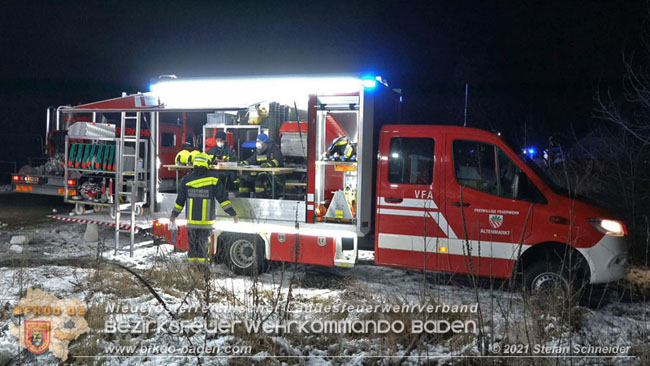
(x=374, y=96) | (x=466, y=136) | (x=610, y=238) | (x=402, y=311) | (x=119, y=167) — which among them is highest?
(x=374, y=96)

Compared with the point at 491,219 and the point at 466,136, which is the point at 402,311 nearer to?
the point at 491,219

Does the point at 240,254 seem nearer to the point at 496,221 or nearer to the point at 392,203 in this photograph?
the point at 392,203

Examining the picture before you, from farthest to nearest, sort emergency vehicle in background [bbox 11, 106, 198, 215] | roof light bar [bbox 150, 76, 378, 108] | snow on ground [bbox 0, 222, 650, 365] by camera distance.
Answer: emergency vehicle in background [bbox 11, 106, 198, 215] → roof light bar [bbox 150, 76, 378, 108] → snow on ground [bbox 0, 222, 650, 365]

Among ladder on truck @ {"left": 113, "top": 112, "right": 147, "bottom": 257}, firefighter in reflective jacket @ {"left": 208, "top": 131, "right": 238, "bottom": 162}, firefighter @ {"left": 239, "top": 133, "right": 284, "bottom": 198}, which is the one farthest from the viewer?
firefighter in reflective jacket @ {"left": 208, "top": 131, "right": 238, "bottom": 162}

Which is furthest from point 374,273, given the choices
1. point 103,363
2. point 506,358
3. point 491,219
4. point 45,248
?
point 45,248

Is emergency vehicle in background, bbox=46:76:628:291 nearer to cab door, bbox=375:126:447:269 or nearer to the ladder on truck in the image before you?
cab door, bbox=375:126:447:269

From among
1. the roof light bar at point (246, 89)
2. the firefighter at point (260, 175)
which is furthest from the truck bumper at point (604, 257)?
the firefighter at point (260, 175)

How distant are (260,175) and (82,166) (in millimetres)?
3227

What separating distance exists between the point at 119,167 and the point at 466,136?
18.1 ft

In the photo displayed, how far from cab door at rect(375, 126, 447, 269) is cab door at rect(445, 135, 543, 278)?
185 millimetres

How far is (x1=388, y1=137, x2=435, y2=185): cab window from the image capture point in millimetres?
6402

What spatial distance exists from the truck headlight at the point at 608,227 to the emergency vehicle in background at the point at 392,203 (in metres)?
0.01

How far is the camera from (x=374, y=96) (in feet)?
21.6

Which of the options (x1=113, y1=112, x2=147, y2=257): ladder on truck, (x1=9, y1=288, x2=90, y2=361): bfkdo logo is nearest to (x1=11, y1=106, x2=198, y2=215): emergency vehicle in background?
(x1=113, y1=112, x2=147, y2=257): ladder on truck
